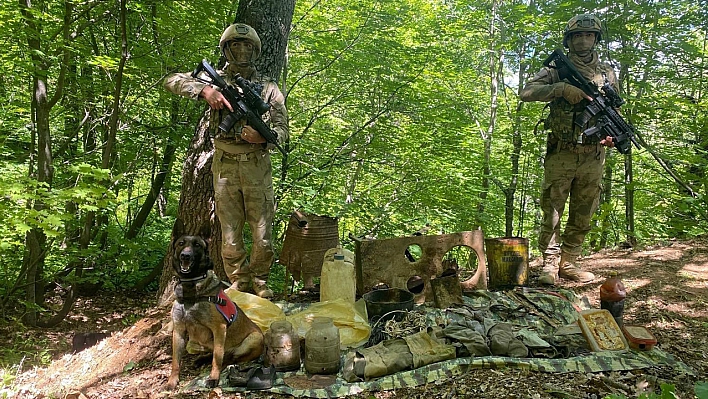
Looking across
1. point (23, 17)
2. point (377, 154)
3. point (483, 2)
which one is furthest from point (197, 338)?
point (483, 2)

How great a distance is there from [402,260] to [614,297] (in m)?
1.93

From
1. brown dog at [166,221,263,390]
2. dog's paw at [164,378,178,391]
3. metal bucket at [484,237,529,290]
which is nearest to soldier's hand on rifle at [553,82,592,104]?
metal bucket at [484,237,529,290]

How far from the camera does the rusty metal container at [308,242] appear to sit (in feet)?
15.7

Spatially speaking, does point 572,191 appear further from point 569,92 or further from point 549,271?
point 569,92

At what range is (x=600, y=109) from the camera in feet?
14.6

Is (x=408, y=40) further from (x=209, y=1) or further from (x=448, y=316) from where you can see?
(x=448, y=316)

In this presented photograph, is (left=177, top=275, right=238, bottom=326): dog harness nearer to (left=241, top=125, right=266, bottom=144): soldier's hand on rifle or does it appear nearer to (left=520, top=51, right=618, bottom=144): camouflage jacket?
(left=241, top=125, right=266, bottom=144): soldier's hand on rifle

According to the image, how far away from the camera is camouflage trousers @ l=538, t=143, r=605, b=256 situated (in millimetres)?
4680

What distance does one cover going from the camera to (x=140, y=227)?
6883mm

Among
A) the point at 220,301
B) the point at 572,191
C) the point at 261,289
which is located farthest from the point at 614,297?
the point at 261,289

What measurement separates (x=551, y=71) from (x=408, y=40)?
5.42 metres

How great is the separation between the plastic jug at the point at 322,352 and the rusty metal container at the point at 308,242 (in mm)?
1827

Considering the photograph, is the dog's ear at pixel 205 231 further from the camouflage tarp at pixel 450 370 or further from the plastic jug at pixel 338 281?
the camouflage tarp at pixel 450 370

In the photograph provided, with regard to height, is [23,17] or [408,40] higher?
[408,40]
